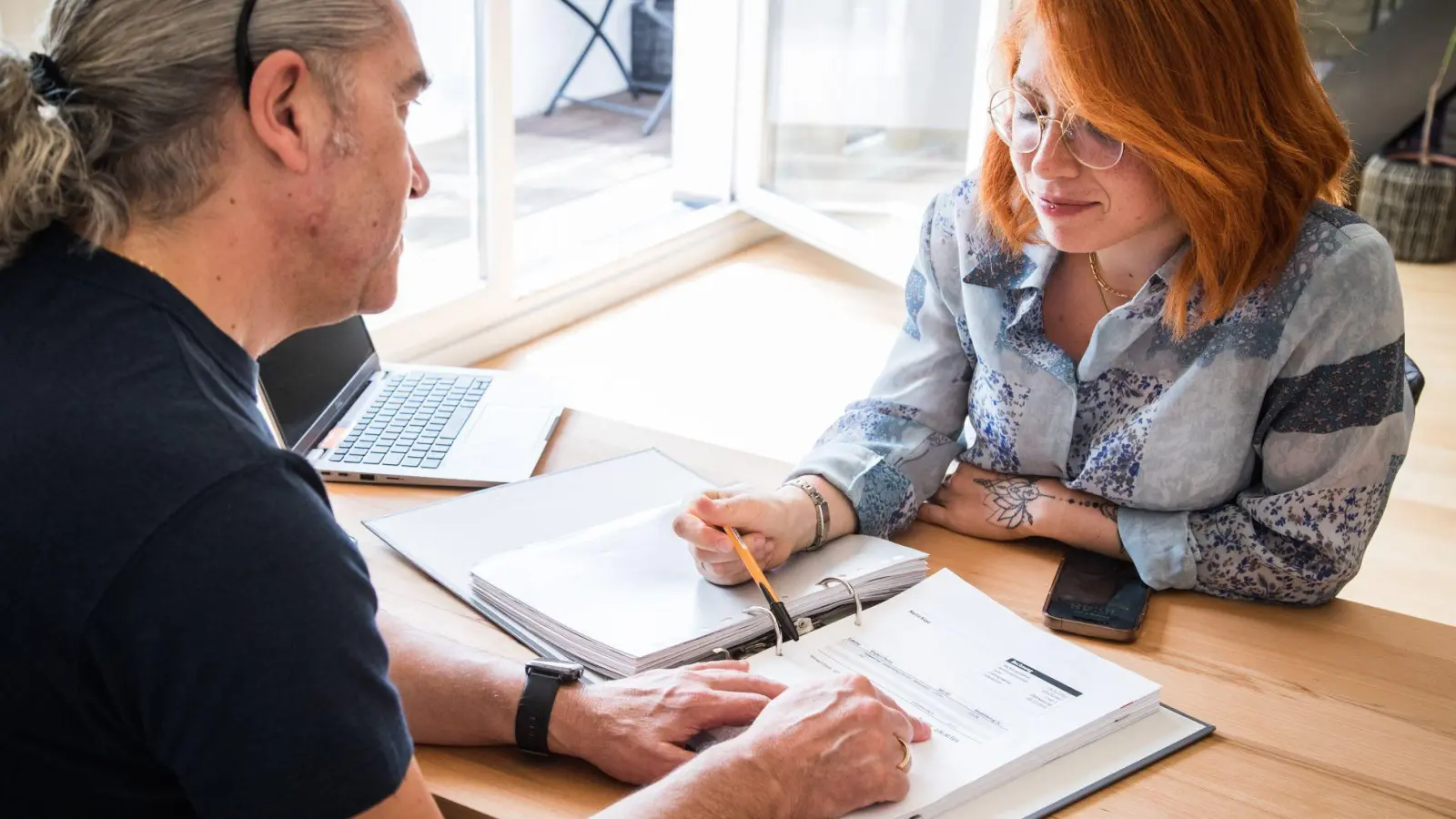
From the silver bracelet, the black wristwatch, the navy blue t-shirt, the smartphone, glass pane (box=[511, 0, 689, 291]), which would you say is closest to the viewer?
the navy blue t-shirt

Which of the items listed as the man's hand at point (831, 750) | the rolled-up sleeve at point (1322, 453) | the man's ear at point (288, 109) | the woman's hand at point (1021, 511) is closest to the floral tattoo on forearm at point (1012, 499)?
the woman's hand at point (1021, 511)

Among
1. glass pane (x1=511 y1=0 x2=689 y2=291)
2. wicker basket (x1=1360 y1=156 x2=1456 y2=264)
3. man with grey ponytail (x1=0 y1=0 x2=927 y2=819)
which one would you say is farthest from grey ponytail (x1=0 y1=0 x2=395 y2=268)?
wicker basket (x1=1360 y1=156 x2=1456 y2=264)

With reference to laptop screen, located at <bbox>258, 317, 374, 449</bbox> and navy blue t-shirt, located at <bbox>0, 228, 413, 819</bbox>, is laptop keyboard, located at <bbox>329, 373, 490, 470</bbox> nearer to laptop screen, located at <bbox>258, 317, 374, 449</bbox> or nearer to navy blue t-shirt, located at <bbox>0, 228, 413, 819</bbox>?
laptop screen, located at <bbox>258, 317, 374, 449</bbox>

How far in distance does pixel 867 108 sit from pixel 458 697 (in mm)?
2948

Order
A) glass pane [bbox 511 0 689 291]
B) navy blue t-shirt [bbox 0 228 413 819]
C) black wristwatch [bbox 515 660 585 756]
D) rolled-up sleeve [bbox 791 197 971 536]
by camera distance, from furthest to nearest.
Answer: glass pane [bbox 511 0 689 291], rolled-up sleeve [bbox 791 197 971 536], black wristwatch [bbox 515 660 585 756], navy blue t-shirt [bbox 0 228 413 819]

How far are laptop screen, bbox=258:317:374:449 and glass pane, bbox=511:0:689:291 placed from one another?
4.36 ft

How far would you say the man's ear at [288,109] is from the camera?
913mm

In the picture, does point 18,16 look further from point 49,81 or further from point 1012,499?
point 1012,499

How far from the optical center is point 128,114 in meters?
0.91


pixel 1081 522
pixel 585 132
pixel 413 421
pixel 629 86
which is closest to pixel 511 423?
pixel 413 421

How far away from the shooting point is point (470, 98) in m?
2.84

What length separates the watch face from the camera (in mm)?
1202

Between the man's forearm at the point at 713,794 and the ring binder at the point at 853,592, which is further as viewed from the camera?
the ring binder at the point at 853,592

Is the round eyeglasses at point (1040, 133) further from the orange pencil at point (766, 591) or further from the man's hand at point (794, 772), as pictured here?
the man's hand at point (794, 772)
